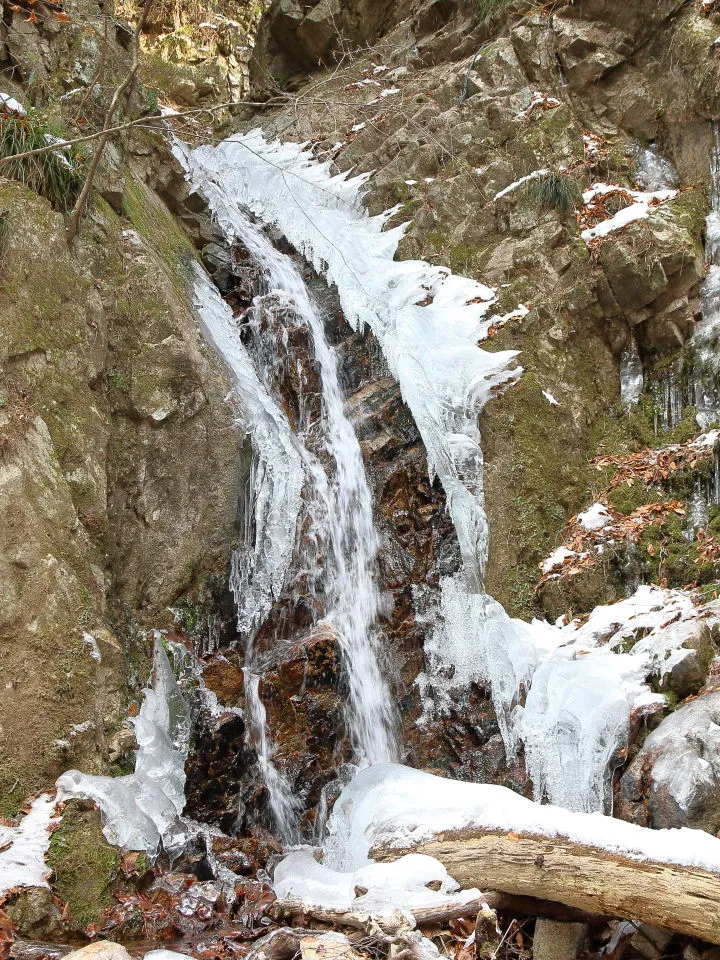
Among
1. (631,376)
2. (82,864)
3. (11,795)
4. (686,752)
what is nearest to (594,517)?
(631,376)

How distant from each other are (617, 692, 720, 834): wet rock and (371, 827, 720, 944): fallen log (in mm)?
1029

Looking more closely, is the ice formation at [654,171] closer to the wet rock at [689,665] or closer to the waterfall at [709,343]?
the waterfall at [709,343]

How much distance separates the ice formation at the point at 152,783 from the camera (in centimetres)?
440

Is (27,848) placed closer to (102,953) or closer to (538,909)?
(102,953)

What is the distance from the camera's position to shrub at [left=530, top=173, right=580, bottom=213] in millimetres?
8157

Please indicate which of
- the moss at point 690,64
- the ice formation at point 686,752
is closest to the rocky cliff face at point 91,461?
the ice formation at point 686,752

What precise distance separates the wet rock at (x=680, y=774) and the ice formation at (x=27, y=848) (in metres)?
3.23

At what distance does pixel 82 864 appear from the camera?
402cm

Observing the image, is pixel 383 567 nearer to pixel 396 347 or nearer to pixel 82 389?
pixel 396 347

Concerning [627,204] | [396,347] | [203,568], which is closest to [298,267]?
[396,347]

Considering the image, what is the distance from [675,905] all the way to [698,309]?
20.0ft

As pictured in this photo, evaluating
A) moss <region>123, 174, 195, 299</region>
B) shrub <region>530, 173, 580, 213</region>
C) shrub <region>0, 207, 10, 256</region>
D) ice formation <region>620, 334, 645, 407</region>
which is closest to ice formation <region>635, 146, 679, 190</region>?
shrub <region>530, 173, 580, 213</region>

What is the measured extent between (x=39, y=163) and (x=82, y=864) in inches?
200

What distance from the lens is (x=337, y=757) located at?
572 centimetres
